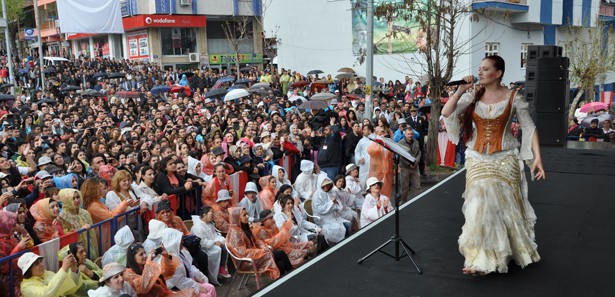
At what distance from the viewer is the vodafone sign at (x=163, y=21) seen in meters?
41.4

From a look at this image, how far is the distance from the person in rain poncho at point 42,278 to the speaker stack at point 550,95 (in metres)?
9.24

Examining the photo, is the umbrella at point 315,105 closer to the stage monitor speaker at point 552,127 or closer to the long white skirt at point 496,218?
the stage monitor speaker at point 552,127

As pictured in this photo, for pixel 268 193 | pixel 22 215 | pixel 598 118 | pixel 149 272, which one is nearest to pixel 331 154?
pixel 268 193

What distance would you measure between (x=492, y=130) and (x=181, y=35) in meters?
41.1

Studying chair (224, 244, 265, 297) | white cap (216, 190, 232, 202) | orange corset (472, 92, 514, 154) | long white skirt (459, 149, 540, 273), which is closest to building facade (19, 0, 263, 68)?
white cap (216, 190, 232, 202)

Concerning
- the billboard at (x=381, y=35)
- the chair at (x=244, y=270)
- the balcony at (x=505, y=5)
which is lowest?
the chair at (x=244, y=270)

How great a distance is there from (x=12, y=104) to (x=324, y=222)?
13.9 metres

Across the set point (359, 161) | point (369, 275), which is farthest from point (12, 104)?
point (369, 275)

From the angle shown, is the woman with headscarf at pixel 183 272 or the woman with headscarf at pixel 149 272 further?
the woman with headscarf at pixel 183 272

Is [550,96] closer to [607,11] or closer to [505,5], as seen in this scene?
[505,5]

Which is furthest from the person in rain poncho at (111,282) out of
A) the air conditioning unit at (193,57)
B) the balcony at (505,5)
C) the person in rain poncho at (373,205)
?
the air conditioning unit at (193,57)

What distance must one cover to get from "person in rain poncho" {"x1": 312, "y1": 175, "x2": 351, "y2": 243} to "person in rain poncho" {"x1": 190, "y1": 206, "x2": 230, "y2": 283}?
1.82 metres

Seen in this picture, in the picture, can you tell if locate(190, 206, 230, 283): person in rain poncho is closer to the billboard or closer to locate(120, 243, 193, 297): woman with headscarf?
locate(120, 243, 193, 297): woman with headscarf

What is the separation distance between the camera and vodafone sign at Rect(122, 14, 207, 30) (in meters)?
41.4
